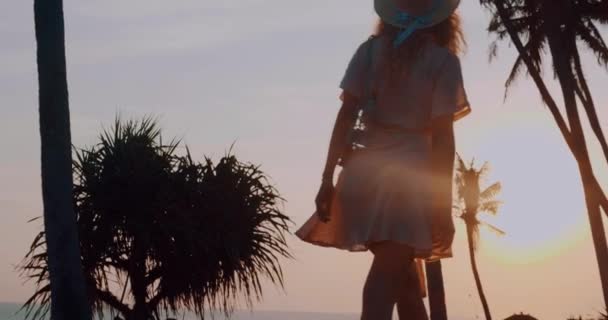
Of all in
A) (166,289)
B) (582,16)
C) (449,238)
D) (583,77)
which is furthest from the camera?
(582,16)

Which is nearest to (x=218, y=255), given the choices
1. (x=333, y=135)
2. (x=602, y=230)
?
(x=602, y=230)

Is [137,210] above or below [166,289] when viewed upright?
above

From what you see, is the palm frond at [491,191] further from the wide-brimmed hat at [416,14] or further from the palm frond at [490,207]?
the wide-brimmed hat at [416,14]

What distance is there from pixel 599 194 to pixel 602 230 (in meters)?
0.71

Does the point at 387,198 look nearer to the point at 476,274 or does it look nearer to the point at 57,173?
the point at 57,173

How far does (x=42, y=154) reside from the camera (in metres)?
8.69

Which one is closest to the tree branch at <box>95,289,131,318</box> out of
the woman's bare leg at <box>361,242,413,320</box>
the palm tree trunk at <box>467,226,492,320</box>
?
the woman's bare leg at <box>361,242,413,320</box>

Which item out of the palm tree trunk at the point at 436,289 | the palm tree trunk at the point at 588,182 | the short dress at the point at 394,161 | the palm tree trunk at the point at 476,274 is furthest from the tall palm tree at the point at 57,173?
the palm tree trunk at the point at 476,274

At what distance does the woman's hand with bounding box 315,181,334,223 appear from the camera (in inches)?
163

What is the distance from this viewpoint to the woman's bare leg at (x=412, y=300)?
4219 millimetres

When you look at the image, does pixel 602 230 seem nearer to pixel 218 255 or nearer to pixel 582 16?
pixel 218 255

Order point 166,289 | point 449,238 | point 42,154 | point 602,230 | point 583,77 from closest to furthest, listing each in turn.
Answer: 1. point 449,238
2. point 42,154
3. point 166,289
4. point 602,230
5. point 583,77

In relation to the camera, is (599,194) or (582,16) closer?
(599,194)

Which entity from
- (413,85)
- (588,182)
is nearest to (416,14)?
(413,85)
